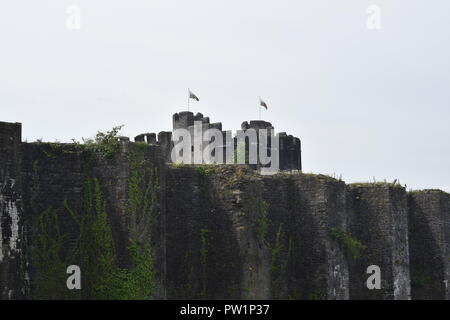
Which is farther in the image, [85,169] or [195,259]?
[195,259]

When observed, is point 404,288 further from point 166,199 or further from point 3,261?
point 3,261

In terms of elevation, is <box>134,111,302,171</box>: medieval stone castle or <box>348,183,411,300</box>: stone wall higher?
<box>134,111,302,171</box>: medieval stone castle

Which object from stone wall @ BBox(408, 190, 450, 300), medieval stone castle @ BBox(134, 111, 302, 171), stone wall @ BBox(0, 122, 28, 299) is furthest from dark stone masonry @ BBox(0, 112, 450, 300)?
medieval stone castle @ BBox(134, 111, 302, 171)

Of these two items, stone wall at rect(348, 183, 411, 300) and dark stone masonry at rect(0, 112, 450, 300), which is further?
stone wall at rect(348, 183, 411, 300)

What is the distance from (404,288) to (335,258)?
5.31 m

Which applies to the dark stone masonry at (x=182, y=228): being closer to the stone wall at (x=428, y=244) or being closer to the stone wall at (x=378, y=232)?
the stone wall at (x=378, y=232)

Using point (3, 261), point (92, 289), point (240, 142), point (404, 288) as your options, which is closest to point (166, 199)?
point (92, 289)

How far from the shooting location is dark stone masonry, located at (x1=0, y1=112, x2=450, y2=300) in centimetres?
3086

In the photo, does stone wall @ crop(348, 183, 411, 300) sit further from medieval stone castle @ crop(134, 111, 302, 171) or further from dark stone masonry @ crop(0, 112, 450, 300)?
medieval stone castle @ crop(134, 111, 302, 171)

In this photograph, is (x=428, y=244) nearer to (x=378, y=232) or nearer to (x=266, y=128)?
(x=378, y=232)

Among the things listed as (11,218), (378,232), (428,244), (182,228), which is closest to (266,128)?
(428,244)

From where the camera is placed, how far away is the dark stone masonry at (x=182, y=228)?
1215 inches

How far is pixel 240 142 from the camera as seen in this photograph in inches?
2667

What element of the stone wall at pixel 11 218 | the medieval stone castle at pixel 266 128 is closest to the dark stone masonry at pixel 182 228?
the stone wall at pixel 11 218
